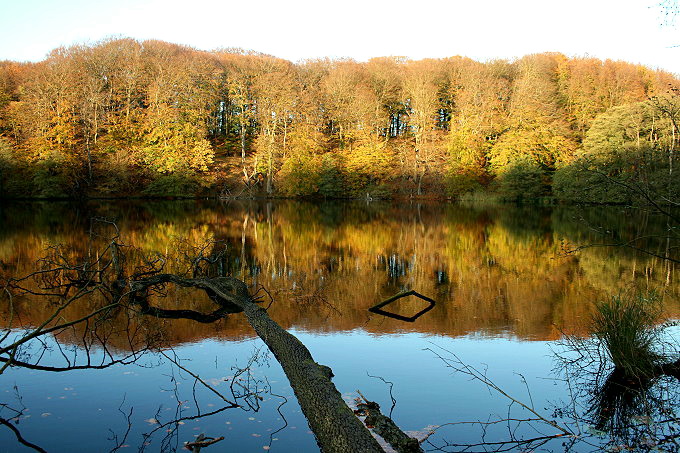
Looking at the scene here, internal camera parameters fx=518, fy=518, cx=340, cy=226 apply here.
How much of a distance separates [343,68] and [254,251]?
41383 millimetres

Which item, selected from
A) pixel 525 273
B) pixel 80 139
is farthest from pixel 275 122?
pixel 525 273

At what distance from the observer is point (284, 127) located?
43.9 m

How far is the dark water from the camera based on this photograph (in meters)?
4.50

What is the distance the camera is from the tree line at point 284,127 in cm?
3806

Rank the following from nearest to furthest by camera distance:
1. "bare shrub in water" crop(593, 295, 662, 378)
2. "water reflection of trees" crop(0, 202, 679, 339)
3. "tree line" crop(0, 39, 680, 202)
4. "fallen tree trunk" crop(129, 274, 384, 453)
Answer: "fallen tree trunk" crop(129, 274, 384, 453)
"bare shrub in water" crop(593, 295, 662, 378)
"water reflection of trees" crop(0, 202, 679, 339)
"tree line" crop(0, 39, 680, 202)

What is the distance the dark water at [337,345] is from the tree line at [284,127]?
25.0 m

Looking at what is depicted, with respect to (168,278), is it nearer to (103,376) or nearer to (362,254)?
(103,376)

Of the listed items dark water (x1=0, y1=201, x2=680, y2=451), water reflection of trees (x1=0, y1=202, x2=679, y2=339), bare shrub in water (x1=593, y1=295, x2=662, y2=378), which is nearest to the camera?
dark water (x1=0, y1=201, x2=680, y2=451)

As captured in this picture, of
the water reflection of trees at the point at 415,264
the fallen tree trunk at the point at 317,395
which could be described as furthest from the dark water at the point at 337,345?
the fallen tree trunk at the point at 317,395

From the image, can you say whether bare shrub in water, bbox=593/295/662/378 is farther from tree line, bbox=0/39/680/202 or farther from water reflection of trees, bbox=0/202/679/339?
tree line, bbox=0/39/680/202

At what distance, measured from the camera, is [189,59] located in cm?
5009

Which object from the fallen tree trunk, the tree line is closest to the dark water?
the fallen tree trunk

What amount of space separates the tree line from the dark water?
25024mm

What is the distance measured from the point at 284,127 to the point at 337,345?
3861 cm
